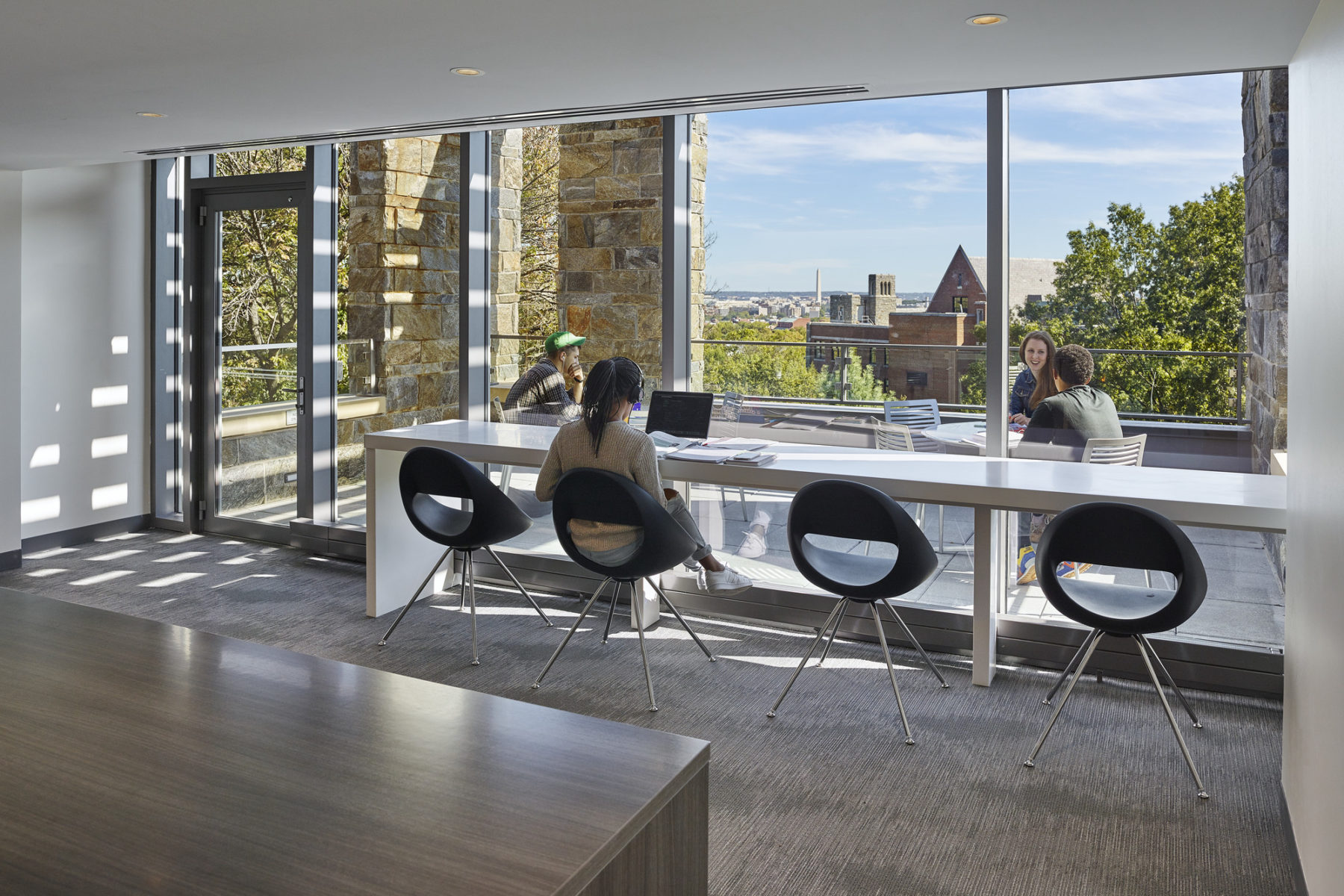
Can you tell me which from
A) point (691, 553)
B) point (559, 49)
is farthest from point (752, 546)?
point (559, 49)

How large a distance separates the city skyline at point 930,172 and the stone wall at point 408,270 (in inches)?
59.4

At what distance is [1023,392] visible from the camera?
437 cm

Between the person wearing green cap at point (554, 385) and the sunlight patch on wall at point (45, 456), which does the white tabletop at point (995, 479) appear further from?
the sunlight patch on wall at point (45, 456)

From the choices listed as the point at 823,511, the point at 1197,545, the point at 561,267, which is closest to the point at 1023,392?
the point at 1197,545

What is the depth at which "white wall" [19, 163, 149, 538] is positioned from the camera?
589 centimetres

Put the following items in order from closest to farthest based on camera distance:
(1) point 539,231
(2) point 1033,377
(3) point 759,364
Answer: (2) point 1033,377
(3) point 759,364
(1) point 539,231

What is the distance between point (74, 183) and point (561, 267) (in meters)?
3.02

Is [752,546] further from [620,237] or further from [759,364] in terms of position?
[620,237]

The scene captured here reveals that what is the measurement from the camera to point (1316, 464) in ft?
8.13

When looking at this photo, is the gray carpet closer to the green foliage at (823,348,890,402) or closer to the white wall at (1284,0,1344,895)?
the white wall at (1284,0,1344,895)

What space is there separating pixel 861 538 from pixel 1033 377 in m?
1.27

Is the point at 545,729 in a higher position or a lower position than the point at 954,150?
lower

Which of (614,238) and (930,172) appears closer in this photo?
(930,172)

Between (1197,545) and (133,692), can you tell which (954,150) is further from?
(133,692)
